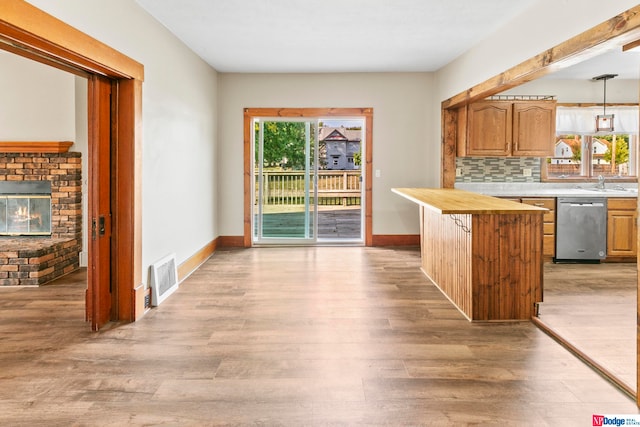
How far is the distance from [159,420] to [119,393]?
0.40 metres

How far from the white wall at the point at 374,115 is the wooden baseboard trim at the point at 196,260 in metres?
0.59

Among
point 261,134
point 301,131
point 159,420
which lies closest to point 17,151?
point 261,134

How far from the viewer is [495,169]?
6.62 m

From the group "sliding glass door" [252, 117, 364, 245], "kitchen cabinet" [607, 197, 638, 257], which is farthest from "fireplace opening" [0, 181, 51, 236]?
"kitchen cabinet" [607, 197, 638, 257]

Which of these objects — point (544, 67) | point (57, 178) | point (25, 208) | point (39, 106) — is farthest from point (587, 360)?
point (39, 106)

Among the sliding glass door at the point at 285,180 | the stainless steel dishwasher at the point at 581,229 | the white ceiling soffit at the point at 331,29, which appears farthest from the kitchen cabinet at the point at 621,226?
the sliding glass door at the point at 285,180

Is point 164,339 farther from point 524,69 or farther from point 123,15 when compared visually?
point 524,69

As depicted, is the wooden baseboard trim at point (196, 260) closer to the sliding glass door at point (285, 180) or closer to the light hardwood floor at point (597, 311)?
the sliding glass door at point (285, 180)

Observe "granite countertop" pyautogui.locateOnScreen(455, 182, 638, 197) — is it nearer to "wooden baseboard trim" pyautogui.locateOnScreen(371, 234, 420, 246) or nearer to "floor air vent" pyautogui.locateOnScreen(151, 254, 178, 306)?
"wooden baseboard trim" pyautogui.locateOnScreen(371, 234, 420, 246)

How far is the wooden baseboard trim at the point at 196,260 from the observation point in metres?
5.03

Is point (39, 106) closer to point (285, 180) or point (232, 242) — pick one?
point (232, 242)

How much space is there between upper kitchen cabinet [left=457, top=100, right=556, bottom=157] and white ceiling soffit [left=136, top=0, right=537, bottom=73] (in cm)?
89

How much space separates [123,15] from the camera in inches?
138

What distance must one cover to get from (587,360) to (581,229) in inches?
136
